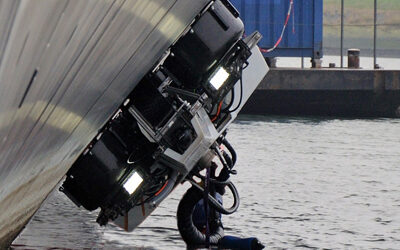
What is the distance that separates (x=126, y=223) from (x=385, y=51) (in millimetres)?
51383

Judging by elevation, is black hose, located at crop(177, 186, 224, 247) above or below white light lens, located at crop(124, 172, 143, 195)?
above

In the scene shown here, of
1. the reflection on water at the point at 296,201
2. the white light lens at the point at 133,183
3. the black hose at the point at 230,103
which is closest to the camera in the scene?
the white light lens at the point at 133,183

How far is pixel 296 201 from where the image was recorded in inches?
864

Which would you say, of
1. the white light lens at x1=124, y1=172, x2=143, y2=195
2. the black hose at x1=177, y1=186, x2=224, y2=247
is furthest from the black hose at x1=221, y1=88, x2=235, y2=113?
the white light lens at x1=124, y1=172, x2=143, y2=195

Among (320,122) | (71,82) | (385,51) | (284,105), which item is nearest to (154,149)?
(71,82)

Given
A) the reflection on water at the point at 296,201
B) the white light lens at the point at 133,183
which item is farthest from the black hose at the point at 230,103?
the white light lens at the point at 133,183

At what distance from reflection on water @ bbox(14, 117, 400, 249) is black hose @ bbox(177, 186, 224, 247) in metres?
0.69

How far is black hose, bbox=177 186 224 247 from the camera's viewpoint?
580 inches

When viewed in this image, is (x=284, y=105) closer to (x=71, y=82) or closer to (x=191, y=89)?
(x=191, y=89)

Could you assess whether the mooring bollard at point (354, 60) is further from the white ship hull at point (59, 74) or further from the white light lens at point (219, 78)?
the white ship hull at point (59, 74)

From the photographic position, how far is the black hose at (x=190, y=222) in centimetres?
1473

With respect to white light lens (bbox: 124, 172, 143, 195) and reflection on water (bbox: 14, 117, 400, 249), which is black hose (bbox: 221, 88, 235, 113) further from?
white light lens (bbox: 124, 172, 143, 195)

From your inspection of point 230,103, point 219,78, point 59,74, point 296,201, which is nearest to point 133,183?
point 219,78

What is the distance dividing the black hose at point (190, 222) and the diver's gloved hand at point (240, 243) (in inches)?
3.4
